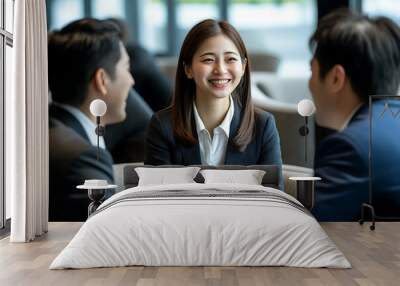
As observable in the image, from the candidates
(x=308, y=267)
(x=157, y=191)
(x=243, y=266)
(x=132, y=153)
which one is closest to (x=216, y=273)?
(x=243, y=266)

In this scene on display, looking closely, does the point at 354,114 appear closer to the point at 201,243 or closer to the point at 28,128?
the point at 201,243

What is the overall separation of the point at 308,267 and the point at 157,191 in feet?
4.75

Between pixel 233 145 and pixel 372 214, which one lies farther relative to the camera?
pixel 233 145

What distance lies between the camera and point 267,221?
4836 millimetres

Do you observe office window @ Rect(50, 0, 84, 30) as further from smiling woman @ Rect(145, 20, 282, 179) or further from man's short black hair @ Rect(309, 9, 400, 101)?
man's short black hair @ Rect(309, 9, 400, 101)

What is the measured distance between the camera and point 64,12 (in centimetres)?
758

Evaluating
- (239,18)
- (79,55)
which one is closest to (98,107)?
(79,55)

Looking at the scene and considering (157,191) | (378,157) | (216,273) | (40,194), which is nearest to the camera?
(216,273)

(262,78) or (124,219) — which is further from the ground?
(262,78)

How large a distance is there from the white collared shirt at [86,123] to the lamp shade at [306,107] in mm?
2127

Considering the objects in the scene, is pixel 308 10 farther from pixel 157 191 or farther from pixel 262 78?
pixel 157 191

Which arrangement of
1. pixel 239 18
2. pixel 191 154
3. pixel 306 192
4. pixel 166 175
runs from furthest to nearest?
pixel 239 18, pixel 191 154, pixel 306 192, pixel 166 175

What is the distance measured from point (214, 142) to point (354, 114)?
1.53m

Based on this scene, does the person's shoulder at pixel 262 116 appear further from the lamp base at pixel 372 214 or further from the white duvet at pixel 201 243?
the white duvet at pixel 201 243
